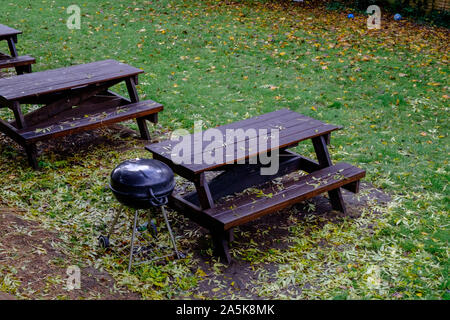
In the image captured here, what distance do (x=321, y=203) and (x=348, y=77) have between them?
13.5 feet

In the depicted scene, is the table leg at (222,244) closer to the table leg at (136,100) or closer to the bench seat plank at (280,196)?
the bench seat plank at (280,196)

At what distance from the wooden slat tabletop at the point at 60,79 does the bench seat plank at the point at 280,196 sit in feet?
8.74

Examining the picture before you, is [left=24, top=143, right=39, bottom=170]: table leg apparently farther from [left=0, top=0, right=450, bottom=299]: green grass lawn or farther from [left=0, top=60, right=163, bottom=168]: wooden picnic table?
[left=0, top=0, right=450, bottom=299]: green grass lawn

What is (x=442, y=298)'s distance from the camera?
13.5 feet

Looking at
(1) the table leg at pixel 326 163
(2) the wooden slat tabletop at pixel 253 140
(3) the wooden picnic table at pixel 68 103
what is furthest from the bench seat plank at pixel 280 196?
(3) the wooden picnic table at pixel 68 103

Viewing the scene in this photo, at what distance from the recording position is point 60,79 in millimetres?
6465

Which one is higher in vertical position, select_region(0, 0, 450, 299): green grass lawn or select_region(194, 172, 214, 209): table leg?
select_region(194, 172, 214, 209): table leg

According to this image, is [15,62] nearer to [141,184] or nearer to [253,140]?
[253,140]

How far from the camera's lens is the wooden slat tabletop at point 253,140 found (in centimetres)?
465

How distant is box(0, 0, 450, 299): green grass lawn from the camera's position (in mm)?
Answer: 4508

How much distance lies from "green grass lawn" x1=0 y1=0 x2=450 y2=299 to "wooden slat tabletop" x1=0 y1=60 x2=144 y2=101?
2.80 ft

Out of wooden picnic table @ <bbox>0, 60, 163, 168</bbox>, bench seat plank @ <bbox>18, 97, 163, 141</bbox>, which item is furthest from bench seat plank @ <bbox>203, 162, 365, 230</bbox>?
wooden picnic table @ <bbox>0, 60, 163, 168</bbox>

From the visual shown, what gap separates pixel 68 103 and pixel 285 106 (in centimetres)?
326

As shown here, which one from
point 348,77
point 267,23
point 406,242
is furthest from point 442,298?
point 267,23
